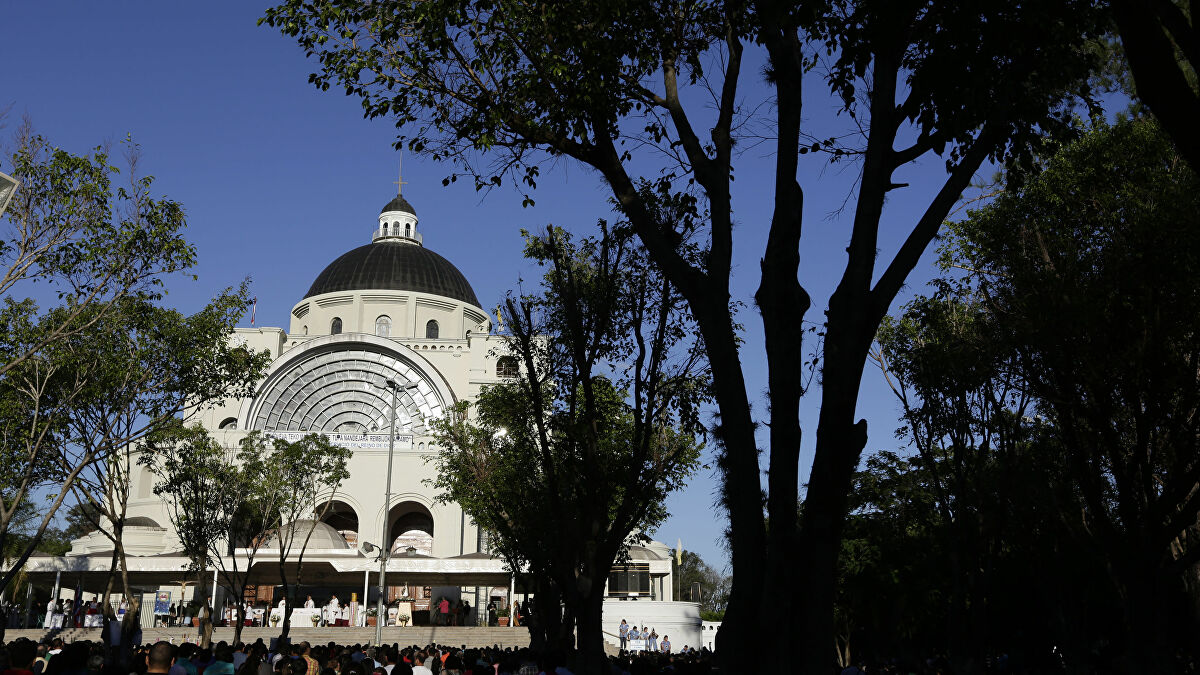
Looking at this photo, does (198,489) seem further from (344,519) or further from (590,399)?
(344,519)

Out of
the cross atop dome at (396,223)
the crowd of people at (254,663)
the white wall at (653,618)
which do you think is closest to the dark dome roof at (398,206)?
the cross atop dome at (396,223)

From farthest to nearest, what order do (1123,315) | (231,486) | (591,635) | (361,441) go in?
(361,441), (231,486), (1123,315), (591,635)

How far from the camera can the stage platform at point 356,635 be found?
2828cm

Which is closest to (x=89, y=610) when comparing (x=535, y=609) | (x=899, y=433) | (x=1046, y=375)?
(x=535, y=609)

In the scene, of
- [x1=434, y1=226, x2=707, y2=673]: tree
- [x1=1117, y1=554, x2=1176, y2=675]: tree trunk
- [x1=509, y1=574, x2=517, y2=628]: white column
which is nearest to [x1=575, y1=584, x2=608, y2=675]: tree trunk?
[x1=434, y1=226, x2=707, y2=673]: tree

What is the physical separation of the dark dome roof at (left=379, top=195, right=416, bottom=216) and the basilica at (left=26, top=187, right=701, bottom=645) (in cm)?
471

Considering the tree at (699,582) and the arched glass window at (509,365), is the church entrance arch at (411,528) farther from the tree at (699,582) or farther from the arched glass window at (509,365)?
the tree at (699,582)

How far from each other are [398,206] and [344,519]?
19851mm

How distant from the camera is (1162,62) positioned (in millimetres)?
4430

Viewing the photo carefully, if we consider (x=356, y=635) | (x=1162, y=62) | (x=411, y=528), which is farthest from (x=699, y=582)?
(x=1162, y=62)

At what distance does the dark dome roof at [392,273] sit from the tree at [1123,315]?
3991 centimetres

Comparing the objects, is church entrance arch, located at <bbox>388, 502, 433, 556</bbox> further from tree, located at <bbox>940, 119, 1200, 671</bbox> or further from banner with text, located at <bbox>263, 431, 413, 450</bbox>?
tree, located at <bbox>940, 119, 1200, 671</bbox>

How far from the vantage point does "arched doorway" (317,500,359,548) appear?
45.2m

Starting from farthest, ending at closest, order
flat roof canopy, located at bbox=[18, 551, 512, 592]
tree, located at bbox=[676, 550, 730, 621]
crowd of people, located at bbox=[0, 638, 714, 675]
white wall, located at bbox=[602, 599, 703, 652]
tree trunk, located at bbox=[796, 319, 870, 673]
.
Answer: tree, located at bbox=[676, 550, 730, 621] < flat roof canopy, located at bbox=[18, 551, 512, 592] < white wall, located at bbox=[602, 599, 703, 652] < crowd of people, located at bbox=[0, 638, 714, 675] < tree trunk, located at bbox=[796, 319, 870, 673]
